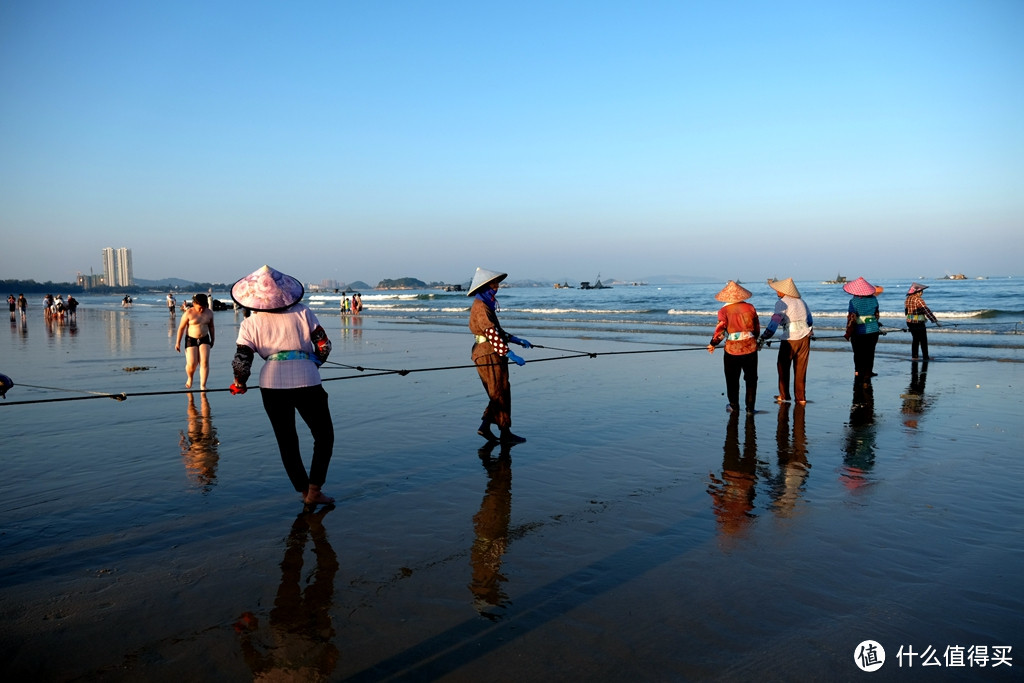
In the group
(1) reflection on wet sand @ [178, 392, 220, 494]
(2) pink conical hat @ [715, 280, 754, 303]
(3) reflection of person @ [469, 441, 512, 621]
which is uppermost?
(2) pink conical hat @ [715, 280, 754, 303]

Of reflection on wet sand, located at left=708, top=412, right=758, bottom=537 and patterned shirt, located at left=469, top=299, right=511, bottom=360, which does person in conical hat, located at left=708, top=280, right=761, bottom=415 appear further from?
patterned shirt, located at left=469, top=299, right=511, bottom=360

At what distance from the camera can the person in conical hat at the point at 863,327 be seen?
433 inches

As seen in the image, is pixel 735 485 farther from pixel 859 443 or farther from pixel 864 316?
pixel 864 316

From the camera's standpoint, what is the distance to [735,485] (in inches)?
228

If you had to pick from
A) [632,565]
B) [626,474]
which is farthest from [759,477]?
[632,565]

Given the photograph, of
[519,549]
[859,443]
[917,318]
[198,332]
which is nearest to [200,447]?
[198,332]

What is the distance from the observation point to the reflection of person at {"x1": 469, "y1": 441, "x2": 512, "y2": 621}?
3709 millimetres

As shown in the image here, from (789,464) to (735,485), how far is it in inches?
39.7

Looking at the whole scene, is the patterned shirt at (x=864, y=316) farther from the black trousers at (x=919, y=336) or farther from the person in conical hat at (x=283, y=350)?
the person in conical hat at (x=283, y=350)

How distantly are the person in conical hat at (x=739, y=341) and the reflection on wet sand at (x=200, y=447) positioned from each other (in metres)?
5.99

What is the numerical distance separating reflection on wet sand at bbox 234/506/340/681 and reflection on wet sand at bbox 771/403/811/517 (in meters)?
3.17

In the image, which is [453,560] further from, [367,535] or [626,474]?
[626,474]

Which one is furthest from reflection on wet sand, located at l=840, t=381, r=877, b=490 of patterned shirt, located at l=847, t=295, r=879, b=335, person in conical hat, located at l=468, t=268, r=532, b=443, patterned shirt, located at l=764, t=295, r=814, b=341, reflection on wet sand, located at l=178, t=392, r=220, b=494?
reflection on wet sand, located at l=178, t=392, r=220, b=494

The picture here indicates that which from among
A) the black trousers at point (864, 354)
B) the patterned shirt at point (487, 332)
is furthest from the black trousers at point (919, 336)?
the patterned shirt at point (487, 332)
